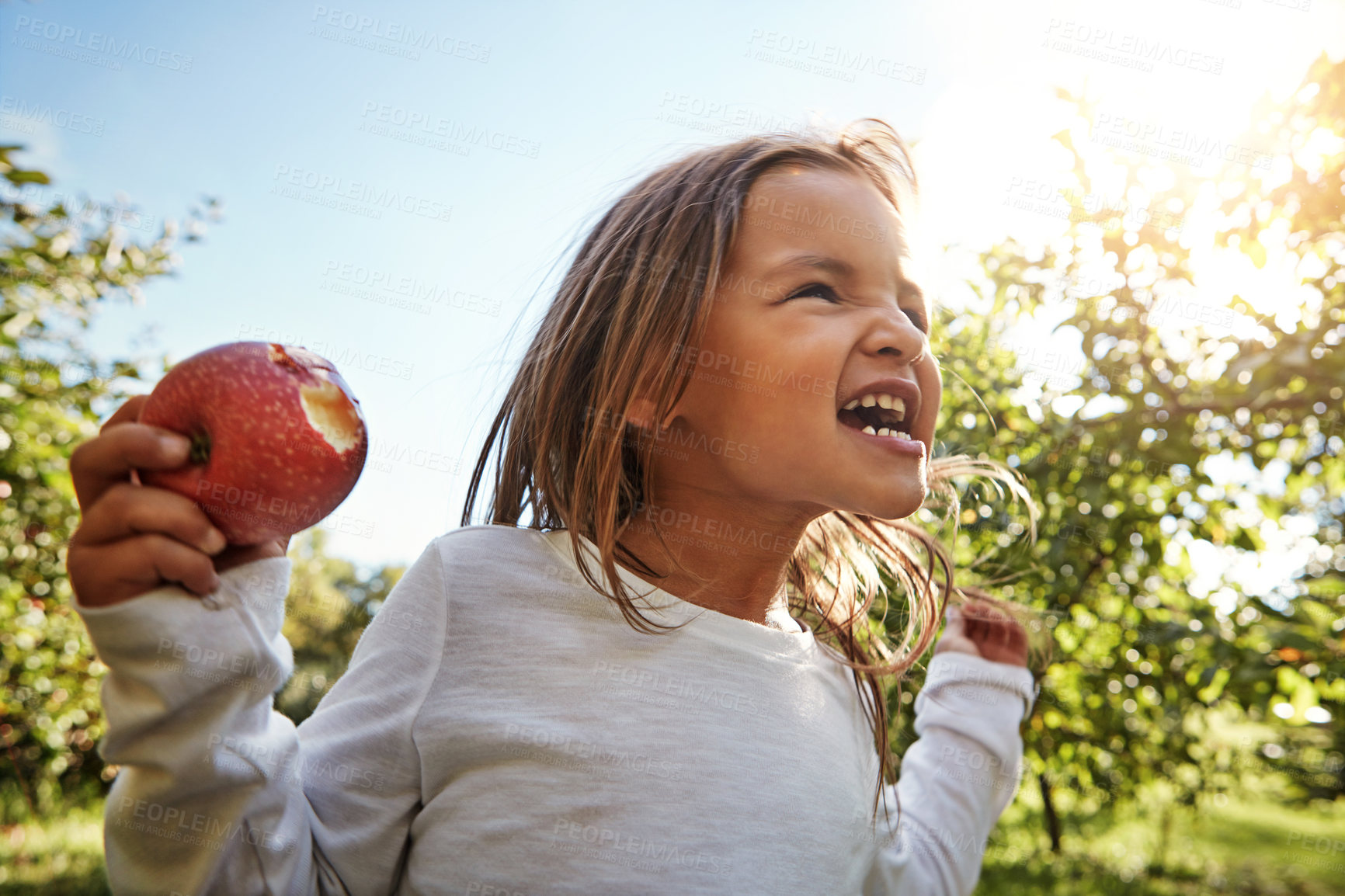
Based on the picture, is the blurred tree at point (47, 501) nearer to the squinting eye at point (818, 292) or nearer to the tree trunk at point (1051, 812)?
the squinting eye at point (818, 292)

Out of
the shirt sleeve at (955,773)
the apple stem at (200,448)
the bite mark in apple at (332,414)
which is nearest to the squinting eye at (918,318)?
the shirt sleeve at (955,773)

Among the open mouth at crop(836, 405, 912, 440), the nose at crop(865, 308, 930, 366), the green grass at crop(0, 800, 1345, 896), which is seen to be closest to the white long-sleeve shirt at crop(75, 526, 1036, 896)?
the open mouth at crop(836, 405, 912, 440)

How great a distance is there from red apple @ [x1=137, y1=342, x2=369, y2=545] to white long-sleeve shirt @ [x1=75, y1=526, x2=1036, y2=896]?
0.20 feet

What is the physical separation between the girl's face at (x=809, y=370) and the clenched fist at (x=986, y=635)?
0.55m

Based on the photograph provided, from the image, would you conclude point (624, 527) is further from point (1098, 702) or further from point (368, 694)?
point (1098, 702)

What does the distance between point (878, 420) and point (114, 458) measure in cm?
94

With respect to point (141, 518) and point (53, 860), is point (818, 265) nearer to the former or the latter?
point (141, 518)

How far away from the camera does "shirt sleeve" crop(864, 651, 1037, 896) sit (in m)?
1.40

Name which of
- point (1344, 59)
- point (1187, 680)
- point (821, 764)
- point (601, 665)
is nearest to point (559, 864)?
point (601, 665)

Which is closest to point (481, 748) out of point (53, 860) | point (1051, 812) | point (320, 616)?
point (1051, 812)

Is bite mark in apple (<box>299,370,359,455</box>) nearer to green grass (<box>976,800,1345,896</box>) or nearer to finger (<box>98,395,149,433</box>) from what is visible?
finger (<box>98,395,149,433</box>)

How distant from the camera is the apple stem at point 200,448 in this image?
84 centimetres

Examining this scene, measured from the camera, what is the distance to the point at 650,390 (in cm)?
126

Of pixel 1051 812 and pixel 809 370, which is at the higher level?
pixel 809 370
